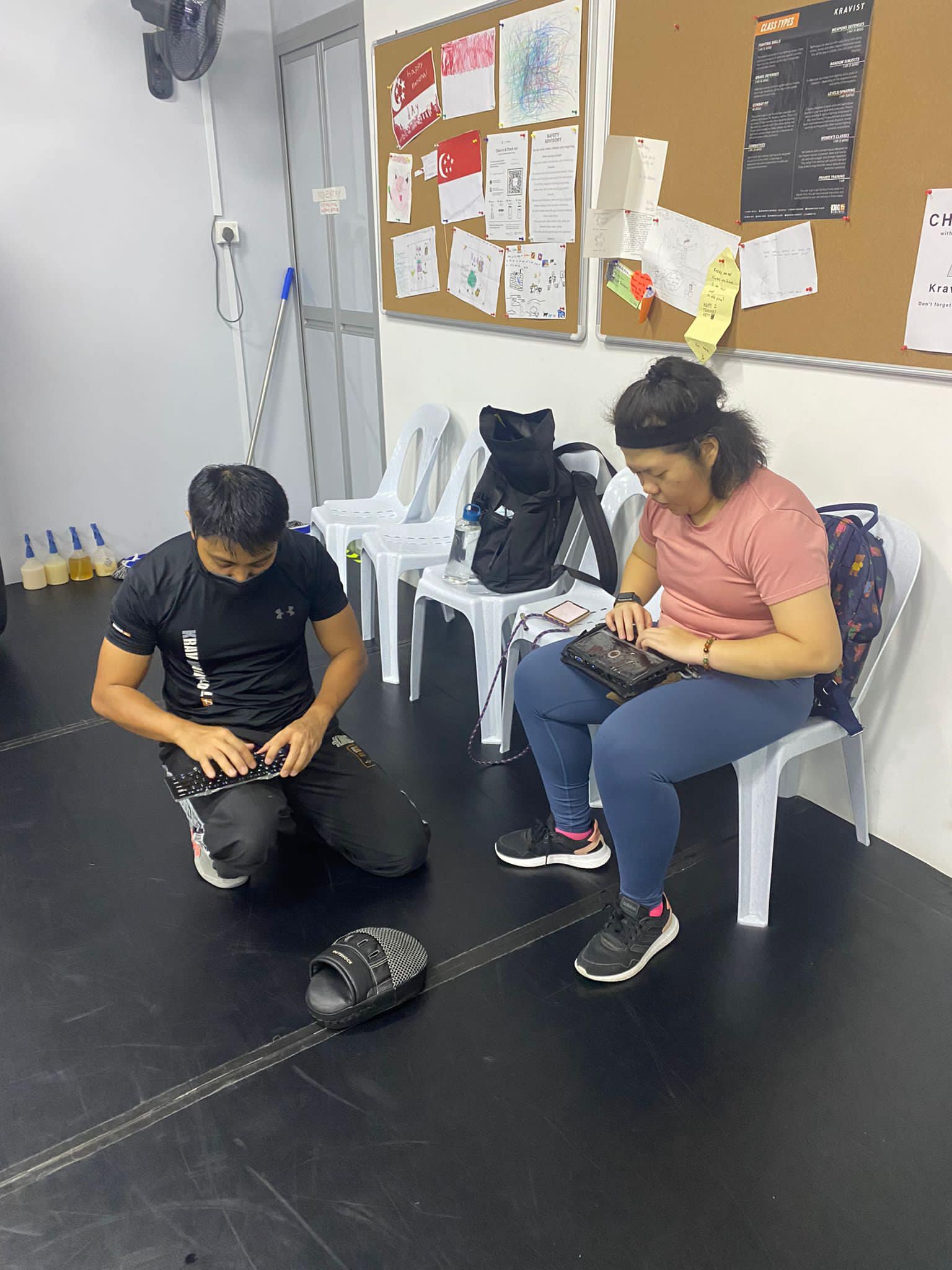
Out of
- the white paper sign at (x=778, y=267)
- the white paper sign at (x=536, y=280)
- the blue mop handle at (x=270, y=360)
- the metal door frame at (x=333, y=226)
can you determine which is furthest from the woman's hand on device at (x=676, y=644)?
the blue mop handle at (x=270, y=360)

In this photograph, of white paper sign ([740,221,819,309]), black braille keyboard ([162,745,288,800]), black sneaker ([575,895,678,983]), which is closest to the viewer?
black sneaker ([575,895,678,983])

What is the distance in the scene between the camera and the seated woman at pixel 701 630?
5.33 feet

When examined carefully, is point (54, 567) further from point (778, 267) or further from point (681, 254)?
point (778, 267)

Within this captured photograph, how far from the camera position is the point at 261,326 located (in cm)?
421

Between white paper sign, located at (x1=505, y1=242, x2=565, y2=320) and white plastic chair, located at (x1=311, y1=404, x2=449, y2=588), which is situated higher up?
white paper sign, located at (x1=505, y1=242, x2=565, y2=320)

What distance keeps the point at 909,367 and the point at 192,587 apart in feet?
4.94

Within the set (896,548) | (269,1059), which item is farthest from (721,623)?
(269,1059)

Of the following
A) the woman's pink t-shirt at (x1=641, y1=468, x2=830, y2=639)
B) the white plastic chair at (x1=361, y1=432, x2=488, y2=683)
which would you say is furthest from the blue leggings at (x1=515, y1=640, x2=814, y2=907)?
the white plastic chair at (x1=361, y1=432, x2=488, y2=683)

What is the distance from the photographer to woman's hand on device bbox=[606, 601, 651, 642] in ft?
6.26

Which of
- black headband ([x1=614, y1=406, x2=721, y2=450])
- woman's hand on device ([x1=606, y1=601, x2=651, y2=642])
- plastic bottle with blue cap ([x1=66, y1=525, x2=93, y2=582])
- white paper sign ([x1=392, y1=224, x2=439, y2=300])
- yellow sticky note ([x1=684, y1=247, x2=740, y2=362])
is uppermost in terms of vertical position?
white paper sign ([x1=392, y1=224, x2=439, y2=300])

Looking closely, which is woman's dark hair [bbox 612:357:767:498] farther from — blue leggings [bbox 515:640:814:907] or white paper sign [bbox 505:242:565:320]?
white paper sign [bbox 505:242:565:320]

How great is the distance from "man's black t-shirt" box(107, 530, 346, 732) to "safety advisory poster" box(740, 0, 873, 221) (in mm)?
1258

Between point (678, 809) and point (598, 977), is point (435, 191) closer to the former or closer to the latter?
point (678, 809)

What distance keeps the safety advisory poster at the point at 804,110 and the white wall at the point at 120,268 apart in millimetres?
2721
